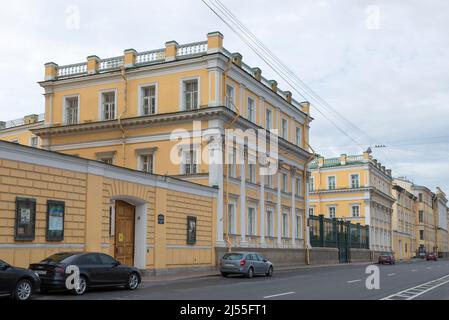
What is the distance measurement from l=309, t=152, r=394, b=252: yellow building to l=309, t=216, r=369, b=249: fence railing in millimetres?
4602

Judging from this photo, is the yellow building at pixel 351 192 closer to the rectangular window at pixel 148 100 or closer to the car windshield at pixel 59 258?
the rectangular window at pixel 148 100

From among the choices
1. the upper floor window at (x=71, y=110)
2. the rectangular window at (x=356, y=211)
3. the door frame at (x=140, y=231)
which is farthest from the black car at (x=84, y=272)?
the rectangular window at (x=356, y=211)

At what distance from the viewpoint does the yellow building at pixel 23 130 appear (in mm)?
58000

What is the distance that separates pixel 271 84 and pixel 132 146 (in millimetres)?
12951

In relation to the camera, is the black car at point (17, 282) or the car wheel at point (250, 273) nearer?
the black car at point (17, 282)

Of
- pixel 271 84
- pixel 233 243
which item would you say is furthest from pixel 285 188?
pixel 233 243

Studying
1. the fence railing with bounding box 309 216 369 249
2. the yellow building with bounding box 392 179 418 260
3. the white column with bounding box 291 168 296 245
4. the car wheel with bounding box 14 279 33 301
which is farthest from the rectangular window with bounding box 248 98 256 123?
the yellow building with bounding box 392 179 418 260

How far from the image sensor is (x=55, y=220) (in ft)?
76.8

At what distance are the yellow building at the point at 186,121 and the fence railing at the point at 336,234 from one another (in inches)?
387

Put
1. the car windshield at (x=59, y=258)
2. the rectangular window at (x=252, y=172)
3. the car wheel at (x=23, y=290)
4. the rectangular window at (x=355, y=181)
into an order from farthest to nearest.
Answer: the rectangular window at (x=355, y=181)
the rectangular window at (x=252, y=172)
the car windshield at (x=59, y=258)
the car wheel at (x=23, y=290)

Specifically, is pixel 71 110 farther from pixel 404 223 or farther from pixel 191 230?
pixel 404 223

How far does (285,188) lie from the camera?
4856 centimetres

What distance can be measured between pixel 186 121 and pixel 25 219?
57.4ft

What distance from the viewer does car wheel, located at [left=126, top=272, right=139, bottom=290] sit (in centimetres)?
2133
